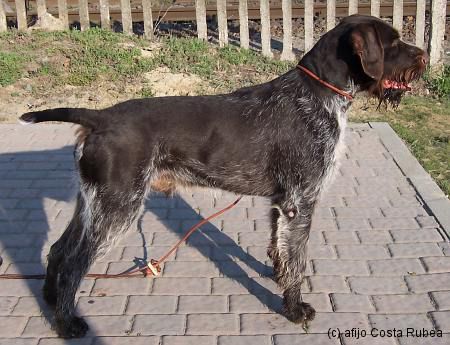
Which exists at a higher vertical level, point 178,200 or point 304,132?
point 304,132

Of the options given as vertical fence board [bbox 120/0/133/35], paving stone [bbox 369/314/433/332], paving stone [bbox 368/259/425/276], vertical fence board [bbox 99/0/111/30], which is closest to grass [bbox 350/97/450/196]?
paving stone [bbox 368/259/425/276]

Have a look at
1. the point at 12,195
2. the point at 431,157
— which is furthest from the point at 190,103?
the point at 431,157

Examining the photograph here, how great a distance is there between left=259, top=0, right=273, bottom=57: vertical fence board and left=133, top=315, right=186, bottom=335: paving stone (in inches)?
266

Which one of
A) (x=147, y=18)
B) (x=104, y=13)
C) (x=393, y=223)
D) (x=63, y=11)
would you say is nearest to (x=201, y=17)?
(x=147, y=18)

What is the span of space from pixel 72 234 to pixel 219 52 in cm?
652

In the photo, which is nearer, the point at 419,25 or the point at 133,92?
the point at 133,92

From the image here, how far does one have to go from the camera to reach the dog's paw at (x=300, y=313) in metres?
3.97

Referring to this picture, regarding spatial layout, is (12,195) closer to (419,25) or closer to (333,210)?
(333,210)

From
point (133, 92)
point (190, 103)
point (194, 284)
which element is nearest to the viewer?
point (190, 103)

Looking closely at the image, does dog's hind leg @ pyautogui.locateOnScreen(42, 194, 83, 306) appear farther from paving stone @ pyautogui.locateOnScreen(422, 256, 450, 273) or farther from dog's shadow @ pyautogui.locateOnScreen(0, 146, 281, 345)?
paving stone @ pyautogui.locateOnScreen(422, 256, 450, 273)

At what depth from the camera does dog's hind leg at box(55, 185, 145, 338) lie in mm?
3777

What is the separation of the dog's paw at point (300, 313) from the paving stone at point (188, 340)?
534mm

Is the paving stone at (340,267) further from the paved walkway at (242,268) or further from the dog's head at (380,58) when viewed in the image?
the dog's head at (380,58)

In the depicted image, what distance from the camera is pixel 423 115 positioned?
8.41 m
